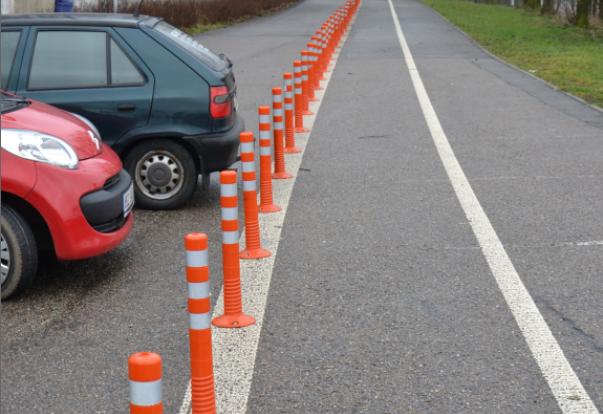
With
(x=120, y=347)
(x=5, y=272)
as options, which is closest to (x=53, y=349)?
(x=120, y=347)

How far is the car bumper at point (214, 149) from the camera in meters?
9.08

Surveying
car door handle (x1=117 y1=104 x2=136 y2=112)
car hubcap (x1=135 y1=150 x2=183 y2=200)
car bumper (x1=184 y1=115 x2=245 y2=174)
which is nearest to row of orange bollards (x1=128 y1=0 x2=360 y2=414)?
car bumper (x1=184 y1=115 x2=245 y2=174)

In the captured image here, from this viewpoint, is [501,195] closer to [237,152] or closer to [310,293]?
[237,152]

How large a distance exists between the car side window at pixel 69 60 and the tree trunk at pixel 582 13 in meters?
29.0

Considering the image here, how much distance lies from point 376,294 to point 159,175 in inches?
116

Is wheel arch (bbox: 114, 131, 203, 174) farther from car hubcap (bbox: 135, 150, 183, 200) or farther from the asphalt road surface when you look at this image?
the asphalt road surface

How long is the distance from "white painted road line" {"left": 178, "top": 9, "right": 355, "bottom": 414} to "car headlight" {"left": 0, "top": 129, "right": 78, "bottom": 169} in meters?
1.26

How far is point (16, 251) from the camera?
259 inches

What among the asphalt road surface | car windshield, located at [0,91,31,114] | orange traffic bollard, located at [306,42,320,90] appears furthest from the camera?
orange traffic bollard, located at [306,42,320,90]

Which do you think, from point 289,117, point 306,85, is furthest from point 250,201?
point 306,85

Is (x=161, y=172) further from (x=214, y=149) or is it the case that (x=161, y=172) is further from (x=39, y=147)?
(x=39, y=147)

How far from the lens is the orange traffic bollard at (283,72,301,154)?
12.0 m

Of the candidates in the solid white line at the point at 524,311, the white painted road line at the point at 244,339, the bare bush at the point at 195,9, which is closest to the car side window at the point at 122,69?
the white painted road line at the point at 244,339

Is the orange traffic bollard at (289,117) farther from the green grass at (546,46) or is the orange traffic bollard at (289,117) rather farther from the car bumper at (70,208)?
the green grass at (546,46)
